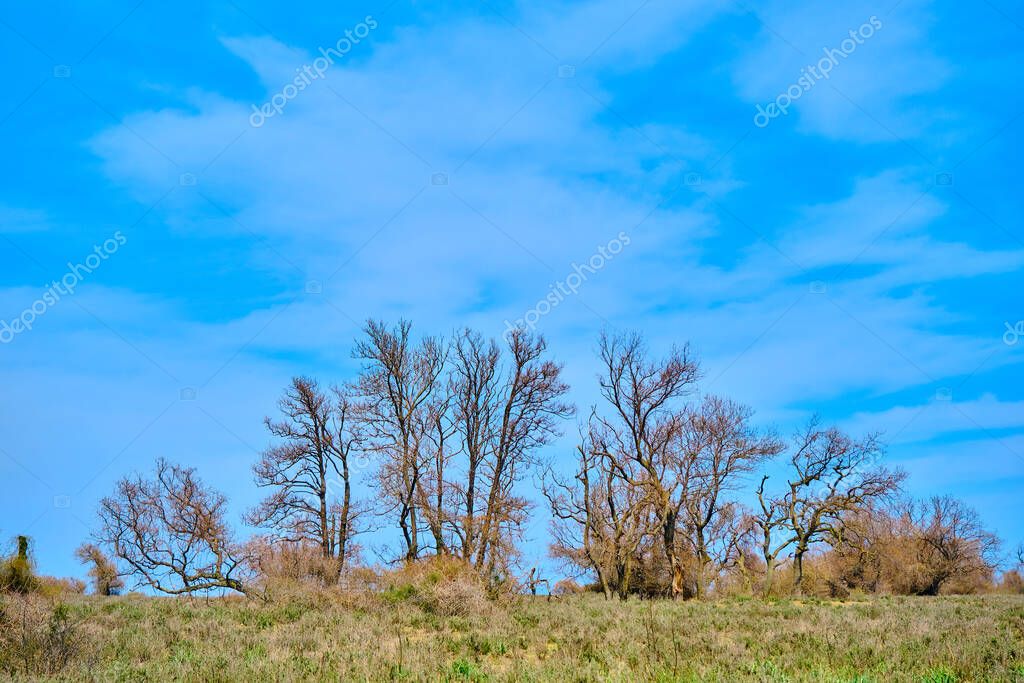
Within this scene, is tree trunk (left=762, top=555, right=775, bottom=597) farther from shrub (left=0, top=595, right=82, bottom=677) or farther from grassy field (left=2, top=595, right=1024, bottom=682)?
shrub (left=0, top=595, right=82, bottom=677)

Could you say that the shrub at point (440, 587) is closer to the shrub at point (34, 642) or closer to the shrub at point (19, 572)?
the shrub at point (34, 642)

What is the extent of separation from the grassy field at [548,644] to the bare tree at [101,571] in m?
21.1

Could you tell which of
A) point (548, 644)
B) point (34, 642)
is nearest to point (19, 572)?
point (34, 642)

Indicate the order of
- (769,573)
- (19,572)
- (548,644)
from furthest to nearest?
1. (769,573)
2. (19,572)
3. (548,644)

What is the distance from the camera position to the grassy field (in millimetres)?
11734

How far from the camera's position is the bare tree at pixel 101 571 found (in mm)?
38594

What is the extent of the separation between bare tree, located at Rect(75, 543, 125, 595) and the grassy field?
69.1 ft

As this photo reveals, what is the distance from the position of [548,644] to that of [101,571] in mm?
33338

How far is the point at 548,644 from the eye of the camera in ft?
50.4

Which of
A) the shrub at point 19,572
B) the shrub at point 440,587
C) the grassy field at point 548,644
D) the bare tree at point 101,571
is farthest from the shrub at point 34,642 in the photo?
the bare tree at point 101,571

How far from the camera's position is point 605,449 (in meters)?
33.8

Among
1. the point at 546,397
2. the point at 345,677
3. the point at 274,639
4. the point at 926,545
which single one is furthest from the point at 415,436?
the point at 926,545

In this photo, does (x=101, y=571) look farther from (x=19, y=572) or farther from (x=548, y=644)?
(x=548, y=644)

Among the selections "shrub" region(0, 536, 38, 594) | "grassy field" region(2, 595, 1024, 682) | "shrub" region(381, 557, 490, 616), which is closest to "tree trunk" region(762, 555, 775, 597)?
"grassy field" region(2, 595, 1024, 682)
